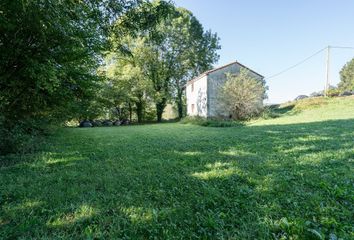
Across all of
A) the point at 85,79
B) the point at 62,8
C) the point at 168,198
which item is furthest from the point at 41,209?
→ the point at 85,79

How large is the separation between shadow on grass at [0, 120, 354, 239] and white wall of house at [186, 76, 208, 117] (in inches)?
576

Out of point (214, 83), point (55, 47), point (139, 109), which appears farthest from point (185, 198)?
point (139, 109)

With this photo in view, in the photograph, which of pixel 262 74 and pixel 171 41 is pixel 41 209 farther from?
pixel 171 41

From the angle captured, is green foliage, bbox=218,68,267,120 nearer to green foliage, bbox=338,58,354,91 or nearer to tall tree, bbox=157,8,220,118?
tall tree, bbox=157,8,220,118

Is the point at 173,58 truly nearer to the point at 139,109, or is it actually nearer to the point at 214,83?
the point at 139,109

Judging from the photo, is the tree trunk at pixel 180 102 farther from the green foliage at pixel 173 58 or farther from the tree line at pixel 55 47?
the tree line at pixel 55 47

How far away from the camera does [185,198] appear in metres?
2.43

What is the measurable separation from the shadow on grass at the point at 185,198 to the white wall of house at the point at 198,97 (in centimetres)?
1463

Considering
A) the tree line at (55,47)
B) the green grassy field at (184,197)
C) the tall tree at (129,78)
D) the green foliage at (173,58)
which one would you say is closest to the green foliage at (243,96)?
the tree line at (55,47)

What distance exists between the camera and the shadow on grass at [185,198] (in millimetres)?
1814

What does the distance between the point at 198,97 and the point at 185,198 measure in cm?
1784

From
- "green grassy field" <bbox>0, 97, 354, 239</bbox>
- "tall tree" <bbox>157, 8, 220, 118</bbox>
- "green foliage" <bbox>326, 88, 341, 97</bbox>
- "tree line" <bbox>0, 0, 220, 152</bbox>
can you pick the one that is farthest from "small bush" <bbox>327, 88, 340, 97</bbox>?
"tree line" <bbox>0, 0, 220, 152</bbox>

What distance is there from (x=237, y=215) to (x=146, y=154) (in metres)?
3.02

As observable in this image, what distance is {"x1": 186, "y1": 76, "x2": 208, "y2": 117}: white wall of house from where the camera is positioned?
1839 centimetres
